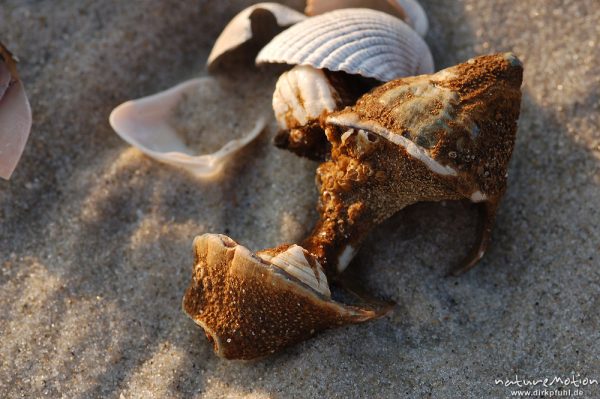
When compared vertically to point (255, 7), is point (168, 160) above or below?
below

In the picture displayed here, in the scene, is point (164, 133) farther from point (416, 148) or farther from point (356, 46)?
point (416, 148)

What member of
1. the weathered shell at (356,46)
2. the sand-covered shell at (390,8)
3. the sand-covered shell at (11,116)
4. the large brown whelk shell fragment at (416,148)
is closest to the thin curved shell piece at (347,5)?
the sand-covered shell at (390,8)

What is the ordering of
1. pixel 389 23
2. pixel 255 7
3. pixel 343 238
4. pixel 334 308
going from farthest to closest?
pixel 255 7 → pixel 389 23 → pixel 343 238 → pixel 334 308

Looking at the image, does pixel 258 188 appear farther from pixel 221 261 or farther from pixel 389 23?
pixel 389 23

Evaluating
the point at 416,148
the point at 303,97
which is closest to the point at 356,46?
the point at 303,97

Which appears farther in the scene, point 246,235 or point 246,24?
point 246,24

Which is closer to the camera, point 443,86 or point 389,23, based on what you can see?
point 443,86

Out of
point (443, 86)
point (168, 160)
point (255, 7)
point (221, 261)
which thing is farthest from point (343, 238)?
point (255, 7)
